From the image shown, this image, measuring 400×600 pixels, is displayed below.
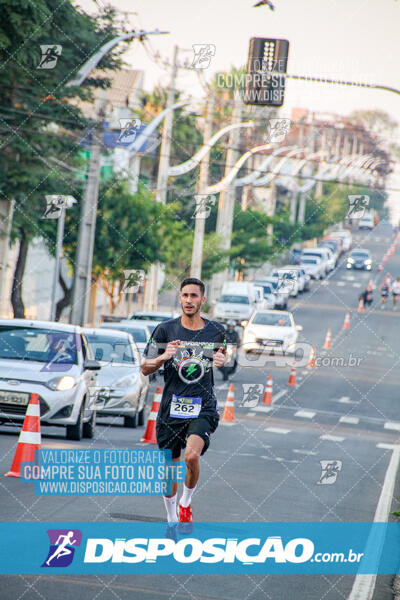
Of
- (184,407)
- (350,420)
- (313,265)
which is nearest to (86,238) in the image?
(350,420)

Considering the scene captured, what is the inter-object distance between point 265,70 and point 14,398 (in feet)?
20.3

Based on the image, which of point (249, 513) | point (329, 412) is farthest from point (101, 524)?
point (329, 412)

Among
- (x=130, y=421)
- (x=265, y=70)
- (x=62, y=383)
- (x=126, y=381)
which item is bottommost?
(x=130, y=421)

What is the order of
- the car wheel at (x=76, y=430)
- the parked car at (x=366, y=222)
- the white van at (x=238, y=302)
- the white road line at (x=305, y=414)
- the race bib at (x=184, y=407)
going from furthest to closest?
1. the parked car at (x=366, y=222)
2. the white van at (x=238, y=302)
3. the white road line at (x=305, y=414)
4. the car wheel at (x=76, y=430)
5. the race bib at (x=184, y=407)

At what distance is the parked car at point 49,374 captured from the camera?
15.2m

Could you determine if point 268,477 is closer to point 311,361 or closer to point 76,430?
point 76,430

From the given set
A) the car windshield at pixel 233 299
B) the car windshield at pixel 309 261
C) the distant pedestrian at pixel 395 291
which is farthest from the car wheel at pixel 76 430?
the car windshield at pixel 309 261

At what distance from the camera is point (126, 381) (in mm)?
19422

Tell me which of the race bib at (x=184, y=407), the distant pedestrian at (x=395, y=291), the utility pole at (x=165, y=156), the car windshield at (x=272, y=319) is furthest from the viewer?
the distant pedestrian at (x=395, y=291)

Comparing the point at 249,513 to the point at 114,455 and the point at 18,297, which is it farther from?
the point at 18,297

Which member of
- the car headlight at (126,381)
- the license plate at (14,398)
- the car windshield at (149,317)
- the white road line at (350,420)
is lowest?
the white road line at (350,420)

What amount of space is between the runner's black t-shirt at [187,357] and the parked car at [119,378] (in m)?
10.5

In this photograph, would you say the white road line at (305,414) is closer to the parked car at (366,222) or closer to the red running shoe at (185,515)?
the red running shoe at (185,515)

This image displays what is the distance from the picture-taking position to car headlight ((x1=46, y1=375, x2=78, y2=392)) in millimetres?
15391
